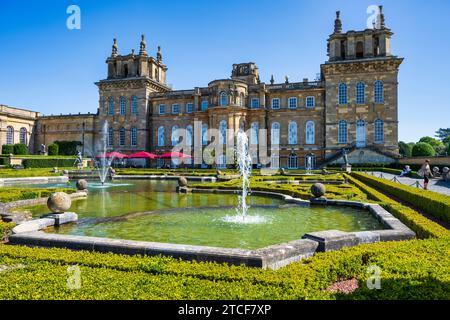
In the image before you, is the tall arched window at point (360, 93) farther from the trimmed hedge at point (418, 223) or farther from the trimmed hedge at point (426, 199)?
the trimmed hedge at point (418, 223)

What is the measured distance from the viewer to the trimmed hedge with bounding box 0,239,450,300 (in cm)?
467

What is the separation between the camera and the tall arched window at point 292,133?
156 ft

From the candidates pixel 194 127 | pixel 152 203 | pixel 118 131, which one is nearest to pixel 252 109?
pixel 194 127

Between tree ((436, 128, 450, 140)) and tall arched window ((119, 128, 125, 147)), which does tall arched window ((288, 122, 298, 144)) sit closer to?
tall arched window ((119, 128, 125, 147))

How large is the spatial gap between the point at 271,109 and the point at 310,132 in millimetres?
6323

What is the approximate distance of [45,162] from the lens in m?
47.1

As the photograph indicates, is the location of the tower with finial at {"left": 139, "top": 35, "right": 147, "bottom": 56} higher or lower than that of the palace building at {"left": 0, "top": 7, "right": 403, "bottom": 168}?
higher

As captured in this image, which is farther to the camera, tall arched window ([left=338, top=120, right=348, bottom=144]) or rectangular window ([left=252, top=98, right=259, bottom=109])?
rectangular window ([left=252, top=98, right=259, bottom=109])

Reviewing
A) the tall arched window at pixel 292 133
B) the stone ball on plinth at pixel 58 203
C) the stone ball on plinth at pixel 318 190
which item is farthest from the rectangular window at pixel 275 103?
the stone ball on plinth at pixel 58 203

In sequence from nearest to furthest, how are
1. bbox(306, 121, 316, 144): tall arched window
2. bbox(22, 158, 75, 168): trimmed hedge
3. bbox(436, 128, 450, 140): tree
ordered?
1. bbox(22, 158, 75, 168): trimmed hedge
2. bbox(306, 121, 316, 144): tall arched window
3. bbox(436, 128, 450, 140): tree

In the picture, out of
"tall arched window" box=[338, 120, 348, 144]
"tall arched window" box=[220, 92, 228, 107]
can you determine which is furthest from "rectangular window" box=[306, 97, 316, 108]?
"tall arched window" box=[220, 92, 228, 107]

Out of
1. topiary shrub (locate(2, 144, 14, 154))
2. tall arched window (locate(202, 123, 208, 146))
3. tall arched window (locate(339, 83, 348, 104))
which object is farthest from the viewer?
topiary shrub (locate(2, 144, 14, 154))

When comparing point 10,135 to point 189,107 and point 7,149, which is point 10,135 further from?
point 189,107

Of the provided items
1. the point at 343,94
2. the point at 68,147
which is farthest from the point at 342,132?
the point at 68,147
